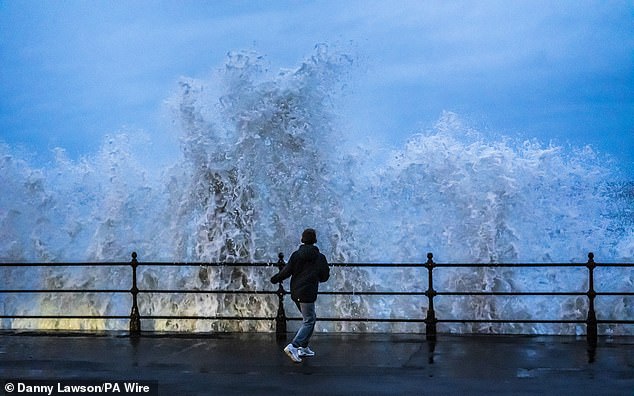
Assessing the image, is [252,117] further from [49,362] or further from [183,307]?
[49,362]

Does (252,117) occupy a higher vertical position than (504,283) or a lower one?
higher

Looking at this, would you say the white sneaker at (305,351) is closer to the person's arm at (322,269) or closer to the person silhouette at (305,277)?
the person silhouette at (305,277)

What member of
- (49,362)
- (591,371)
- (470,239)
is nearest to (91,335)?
(49,362)

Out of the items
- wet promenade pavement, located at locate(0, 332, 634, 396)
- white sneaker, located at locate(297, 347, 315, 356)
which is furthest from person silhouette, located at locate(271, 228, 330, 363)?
wet promenade pavement, located at locate(0, 332, 634, 396)

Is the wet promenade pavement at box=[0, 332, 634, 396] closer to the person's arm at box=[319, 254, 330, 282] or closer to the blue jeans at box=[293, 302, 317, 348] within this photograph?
the blue jeans at box=[293, 302, 317, 348]

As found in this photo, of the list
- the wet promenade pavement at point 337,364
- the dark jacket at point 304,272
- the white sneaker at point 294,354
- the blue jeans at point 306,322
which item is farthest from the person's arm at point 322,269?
the wet promenade pavement at point 337,364

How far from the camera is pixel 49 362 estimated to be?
12.3m

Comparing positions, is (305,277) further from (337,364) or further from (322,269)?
(337,364)

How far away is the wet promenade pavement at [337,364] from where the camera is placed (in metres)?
10.4

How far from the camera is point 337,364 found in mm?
12023

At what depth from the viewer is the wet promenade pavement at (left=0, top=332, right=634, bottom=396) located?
1035cm

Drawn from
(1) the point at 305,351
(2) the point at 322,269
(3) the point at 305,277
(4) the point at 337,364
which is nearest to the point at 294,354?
(1) the point at 305,351

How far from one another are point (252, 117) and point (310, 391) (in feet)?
49.5

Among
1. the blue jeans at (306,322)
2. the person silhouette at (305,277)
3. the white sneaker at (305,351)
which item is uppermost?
the person silhouette at (305,277)
